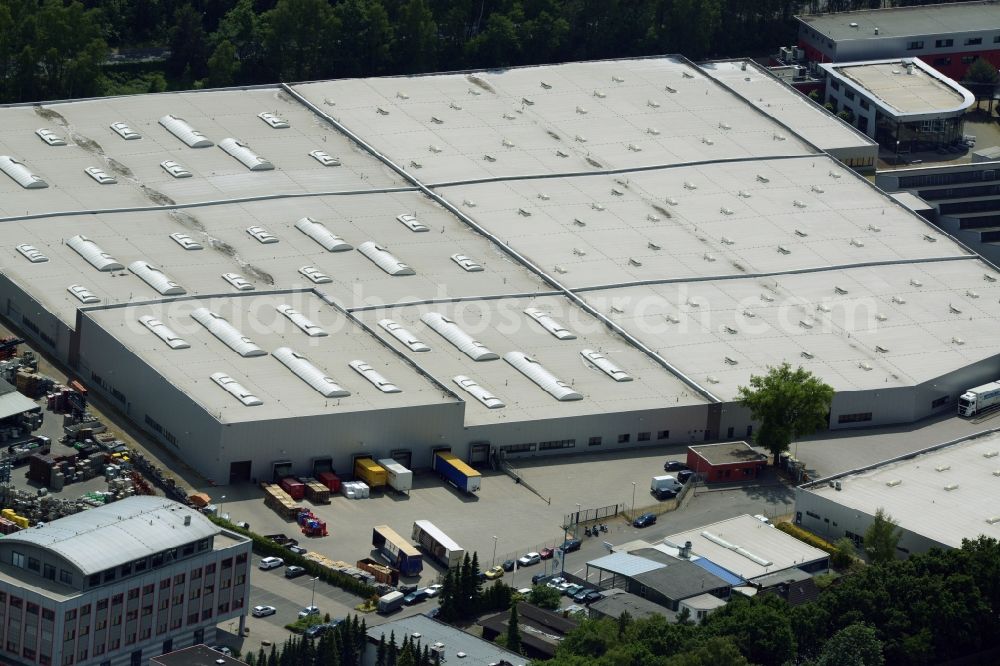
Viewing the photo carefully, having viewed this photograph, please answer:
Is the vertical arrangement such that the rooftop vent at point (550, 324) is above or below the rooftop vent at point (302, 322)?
below

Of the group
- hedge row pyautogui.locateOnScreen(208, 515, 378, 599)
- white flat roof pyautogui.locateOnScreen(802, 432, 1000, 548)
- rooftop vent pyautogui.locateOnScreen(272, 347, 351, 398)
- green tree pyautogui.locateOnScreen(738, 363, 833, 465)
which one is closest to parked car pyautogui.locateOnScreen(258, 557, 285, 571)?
hedge row pyautogui.locateOnScreen(208, 515, 378, 599)

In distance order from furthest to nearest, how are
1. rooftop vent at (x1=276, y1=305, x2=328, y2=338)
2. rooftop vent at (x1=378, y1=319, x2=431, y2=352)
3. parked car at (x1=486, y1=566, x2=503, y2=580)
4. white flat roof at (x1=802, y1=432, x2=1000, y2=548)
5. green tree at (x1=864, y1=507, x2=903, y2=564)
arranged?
rooftop vent at (x1=378, y1=319, x2=431, y2=352), rooftop vent at (x1=276, y1=305, x2=328, y2=338), white flat roof at (x1=802, y1=432, x2=1000, y2=548), green tree at (x1=864, y1=507, x2=903, y2=564), parked car at (x1=486, y1=566, x2=503, y2=580)

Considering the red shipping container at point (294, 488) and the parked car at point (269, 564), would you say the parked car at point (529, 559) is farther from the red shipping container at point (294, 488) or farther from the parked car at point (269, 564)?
the red shipping container at point (294, 488)

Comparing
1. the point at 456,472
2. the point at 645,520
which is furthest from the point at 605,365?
the point at 645,520

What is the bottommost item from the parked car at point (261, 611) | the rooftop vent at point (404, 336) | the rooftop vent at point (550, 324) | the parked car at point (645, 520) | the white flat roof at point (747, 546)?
the parked car at point (645, 520)

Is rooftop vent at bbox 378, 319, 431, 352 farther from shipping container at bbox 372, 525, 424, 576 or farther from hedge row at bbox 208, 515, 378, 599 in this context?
hedge row at bbox 208, 515, 378, 599

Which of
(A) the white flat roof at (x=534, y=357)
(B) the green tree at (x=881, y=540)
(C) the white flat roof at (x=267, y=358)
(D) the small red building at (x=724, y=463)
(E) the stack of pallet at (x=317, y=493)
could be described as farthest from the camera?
(A) the white flat roof at (x=534, y=357)

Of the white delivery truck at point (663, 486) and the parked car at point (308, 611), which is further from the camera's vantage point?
the white delivery truck at point (663, 486)

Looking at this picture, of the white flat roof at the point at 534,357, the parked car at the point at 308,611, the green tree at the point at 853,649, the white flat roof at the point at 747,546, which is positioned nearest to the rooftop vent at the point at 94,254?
the white flat roof at the point at 534,357
